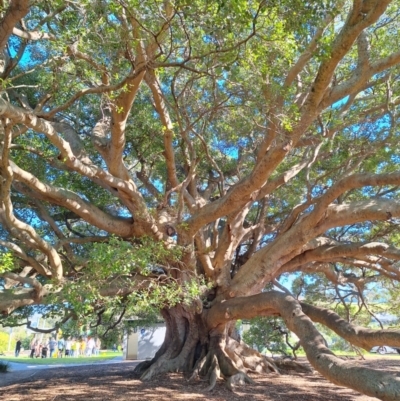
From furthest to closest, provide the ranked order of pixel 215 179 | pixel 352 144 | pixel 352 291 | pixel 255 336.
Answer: pixel 255 336
pixel 352 291
pixel 215 179
pixel 352 144

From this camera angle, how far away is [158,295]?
5832 millimetres

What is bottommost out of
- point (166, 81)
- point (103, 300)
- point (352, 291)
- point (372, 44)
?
point (103, 300)

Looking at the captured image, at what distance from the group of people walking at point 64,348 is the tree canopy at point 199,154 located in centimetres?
1544

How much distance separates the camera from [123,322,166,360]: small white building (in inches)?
771

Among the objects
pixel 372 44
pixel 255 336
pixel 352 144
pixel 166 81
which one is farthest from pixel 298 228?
pixel 255 336

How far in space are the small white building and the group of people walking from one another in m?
3.36

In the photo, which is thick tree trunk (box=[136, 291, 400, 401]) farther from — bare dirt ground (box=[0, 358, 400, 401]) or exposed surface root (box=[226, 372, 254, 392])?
bare dirt ground (box=[0, 358, 400, 401])

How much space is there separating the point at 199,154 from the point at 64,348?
21.8 m

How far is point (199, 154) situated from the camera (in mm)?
8781

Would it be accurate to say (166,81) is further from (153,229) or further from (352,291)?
(352,291)

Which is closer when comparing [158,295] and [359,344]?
[359,344]

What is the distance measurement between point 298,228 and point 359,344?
2476mm

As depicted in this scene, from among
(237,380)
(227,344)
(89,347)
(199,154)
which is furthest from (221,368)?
(89,347)

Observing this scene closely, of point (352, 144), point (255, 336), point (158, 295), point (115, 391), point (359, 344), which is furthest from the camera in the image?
point (255, 336)
